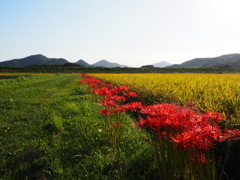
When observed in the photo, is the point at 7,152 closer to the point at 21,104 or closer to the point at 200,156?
the point at 200,156

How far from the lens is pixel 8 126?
4.57 meters

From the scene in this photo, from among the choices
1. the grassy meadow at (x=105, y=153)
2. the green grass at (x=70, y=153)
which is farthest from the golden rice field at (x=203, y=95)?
the green grass at (x=70, y=153)

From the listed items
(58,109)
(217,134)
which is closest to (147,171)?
(217,134)

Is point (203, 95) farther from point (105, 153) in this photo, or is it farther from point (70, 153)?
point (70, 153)

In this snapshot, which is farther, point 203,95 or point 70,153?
point 203,95

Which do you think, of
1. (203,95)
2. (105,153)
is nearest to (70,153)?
(105,153)

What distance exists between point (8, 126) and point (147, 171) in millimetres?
4204

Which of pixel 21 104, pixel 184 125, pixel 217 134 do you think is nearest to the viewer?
pixel 217 134

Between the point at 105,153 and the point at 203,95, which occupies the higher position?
the point at 203,95

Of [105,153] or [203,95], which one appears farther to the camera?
[203,95]

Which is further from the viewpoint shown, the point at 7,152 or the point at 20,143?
the point at 20,143

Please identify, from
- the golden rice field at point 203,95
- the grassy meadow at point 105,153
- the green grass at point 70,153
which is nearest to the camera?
the grassy meadow at point 105,153

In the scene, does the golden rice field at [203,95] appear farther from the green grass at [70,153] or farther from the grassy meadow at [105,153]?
the green grass at [70,153]

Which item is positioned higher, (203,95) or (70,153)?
(203,95)
